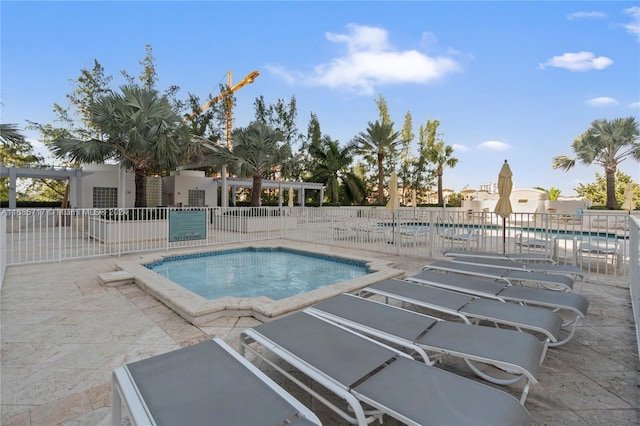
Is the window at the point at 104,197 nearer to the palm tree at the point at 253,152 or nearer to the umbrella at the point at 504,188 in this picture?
the palm tree at the point at 253,152

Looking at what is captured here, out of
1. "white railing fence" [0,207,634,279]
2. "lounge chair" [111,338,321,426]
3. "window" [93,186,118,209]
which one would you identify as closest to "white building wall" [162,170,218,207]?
"window" [93,186,118,209]

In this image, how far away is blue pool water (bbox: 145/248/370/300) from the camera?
19.8 feet

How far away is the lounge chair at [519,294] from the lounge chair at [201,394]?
2851 millimetres

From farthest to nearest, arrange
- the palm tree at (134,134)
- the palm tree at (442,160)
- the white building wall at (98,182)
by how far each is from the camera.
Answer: the palm tree at (442,160) → the white building wall at (98,182) → the palm tree at (134,134)

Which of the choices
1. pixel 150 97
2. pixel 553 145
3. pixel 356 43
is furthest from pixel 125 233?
pixel 553 145

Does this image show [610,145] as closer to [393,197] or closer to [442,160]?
[442,160]

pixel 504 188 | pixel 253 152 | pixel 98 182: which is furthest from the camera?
pixel 98 182

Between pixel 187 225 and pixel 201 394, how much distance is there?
8207 mm

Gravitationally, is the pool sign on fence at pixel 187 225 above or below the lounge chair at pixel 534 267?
above

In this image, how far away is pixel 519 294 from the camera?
343 centimetres

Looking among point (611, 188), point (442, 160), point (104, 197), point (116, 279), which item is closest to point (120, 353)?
point (116, 279)

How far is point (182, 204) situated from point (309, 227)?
1001 cm

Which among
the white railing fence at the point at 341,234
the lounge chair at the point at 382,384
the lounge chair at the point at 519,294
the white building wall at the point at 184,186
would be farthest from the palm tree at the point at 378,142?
the lounge chair at the point at 382,384

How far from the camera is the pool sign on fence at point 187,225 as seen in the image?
29.0 feet
